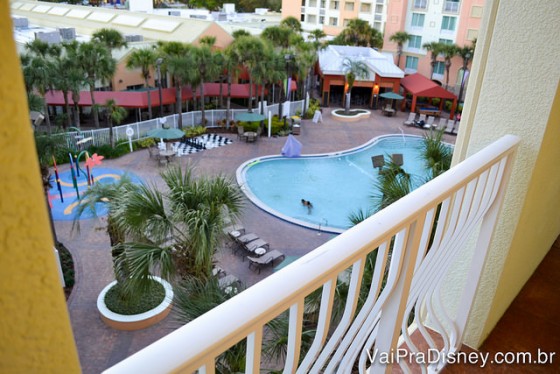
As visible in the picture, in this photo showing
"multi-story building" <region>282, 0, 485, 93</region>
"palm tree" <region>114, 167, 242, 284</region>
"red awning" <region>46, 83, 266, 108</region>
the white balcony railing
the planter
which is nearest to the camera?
the white balcony railing

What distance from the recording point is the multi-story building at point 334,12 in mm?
34812

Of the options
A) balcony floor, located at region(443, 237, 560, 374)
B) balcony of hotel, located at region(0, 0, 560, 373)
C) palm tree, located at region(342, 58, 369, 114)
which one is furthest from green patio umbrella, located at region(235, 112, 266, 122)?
balcony floor, located at region(443, 237, 560, 374)

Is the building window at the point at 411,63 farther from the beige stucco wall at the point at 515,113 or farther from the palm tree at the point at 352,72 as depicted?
the beige stucco wall at the point at 515,113

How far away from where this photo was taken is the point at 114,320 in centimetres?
859

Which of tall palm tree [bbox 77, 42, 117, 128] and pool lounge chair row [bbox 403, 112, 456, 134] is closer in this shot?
tall palm tree [bbox 77, 42, 117, 128]

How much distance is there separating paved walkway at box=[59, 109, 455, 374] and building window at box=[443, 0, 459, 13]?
1097 cm

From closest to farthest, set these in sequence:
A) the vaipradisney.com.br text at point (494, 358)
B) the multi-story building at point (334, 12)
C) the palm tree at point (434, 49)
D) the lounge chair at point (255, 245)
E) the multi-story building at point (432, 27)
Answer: the vaipradisney.com.br text at point (494, 358) → the lounge chair at point (255, 245) → the palm tree at point (434, 49) → the multi-story building at point (432, 27) → the multi-story building at point (334, 12)

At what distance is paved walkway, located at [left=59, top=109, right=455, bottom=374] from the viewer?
27.2ft

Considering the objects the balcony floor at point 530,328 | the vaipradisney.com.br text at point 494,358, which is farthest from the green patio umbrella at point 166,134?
the vaipradisney.com.br text at point 494,358

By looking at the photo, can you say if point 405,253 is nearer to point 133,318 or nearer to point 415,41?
point 133,318

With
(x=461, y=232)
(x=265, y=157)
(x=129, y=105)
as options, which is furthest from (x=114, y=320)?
(x=129, y=105)

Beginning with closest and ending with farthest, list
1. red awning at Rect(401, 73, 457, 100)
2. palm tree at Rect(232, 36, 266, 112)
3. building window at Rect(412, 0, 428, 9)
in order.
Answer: palm tree at Rect(232, 36, 266, 112), red awning at Rect(401, 73, 457, 100), building window at Rect(412, 0, 428, 9)

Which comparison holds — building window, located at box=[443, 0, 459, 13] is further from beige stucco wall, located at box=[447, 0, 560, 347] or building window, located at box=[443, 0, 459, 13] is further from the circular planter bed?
beige stucco wall, located at box=[447, 0, 560, 347]

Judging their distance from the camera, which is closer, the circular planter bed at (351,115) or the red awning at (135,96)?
the red awning at (135,96)
